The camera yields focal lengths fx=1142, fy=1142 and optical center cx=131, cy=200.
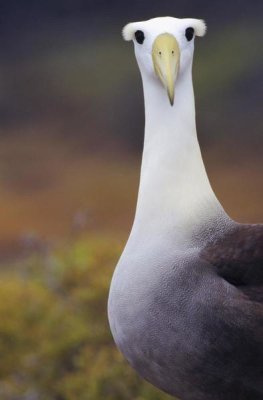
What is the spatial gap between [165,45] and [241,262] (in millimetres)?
739

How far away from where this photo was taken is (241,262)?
3691 mm

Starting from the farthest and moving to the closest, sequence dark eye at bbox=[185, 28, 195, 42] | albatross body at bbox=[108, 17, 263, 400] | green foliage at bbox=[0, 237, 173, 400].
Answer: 1. green foliage at bbox=[0, 237, 173, 400]
2. dark eye at bbox=[185, 28, 195, 42]
3. albatross body at bbox=[108, 17, 263, 400]

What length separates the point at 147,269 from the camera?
368 centimetres

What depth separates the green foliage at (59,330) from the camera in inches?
298

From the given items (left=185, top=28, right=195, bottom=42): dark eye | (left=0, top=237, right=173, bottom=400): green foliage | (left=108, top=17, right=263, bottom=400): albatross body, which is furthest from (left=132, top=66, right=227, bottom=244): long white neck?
(left=0, top=237, right=173, bottom=400): green foliage

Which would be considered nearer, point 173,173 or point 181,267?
point 181,267

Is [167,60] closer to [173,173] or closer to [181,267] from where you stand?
[173,173]

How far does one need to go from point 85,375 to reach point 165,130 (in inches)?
153

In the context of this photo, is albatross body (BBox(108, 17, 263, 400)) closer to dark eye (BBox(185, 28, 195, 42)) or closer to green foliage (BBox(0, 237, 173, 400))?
dark eye (BBox(185, 28, 195, 42))

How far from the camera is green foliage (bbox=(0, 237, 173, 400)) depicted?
7.58 meters

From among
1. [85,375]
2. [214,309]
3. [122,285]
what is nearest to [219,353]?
[214,309]

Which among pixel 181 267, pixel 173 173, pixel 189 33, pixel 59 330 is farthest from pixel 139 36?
pixel 59 330

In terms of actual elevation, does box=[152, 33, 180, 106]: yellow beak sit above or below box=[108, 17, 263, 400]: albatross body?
above

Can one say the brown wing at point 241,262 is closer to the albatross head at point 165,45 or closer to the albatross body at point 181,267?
the albatross body at point 181,267
